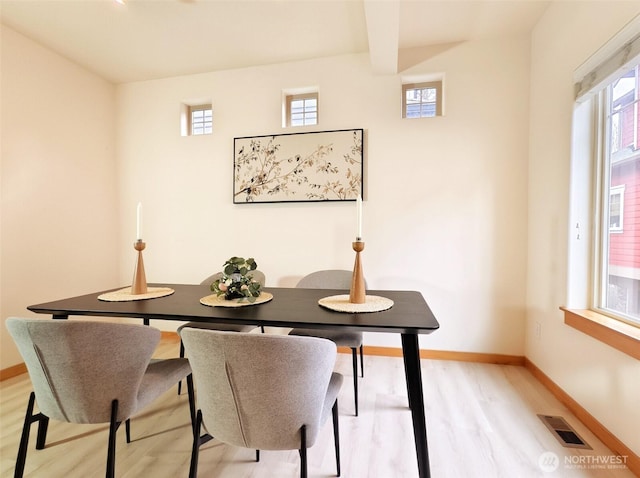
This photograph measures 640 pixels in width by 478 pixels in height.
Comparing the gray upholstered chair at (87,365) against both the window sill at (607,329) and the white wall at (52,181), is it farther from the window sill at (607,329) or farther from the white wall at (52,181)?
the window sill at (607,329)

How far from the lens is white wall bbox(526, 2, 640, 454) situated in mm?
1438

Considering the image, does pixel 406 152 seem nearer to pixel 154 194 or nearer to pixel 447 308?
pixel 447 308

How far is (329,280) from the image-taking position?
217cm

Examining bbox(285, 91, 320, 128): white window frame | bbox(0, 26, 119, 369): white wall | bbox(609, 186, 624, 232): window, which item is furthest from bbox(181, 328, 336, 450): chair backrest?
bbox(0, 26, 119, 369): white wall

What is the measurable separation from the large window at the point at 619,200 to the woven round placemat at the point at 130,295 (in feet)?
7.85

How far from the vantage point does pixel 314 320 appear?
1.18 m

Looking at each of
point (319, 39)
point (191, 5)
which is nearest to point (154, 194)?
point (191, 5)

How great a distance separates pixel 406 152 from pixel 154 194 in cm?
249

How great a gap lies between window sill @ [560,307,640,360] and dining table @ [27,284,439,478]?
85cm

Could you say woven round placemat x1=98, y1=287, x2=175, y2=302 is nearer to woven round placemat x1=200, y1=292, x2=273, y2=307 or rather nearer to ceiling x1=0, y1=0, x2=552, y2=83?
woven round placemat x1=200, y1=292, x2=273, y2=307

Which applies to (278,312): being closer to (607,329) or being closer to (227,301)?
(227,301)

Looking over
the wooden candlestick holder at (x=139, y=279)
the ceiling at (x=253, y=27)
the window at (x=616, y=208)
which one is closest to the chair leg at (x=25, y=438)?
the wooden candlestick holder at (x=139, y=279)

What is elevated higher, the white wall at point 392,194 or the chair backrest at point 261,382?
the white wall at point 392,194

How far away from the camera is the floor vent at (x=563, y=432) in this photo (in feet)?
4.97
